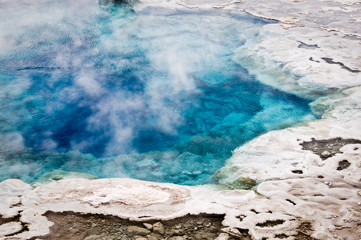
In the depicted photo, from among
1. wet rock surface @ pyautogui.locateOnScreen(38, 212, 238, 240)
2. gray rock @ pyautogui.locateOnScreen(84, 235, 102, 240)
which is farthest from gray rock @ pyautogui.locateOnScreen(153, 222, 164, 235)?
gray rock @ pyautogui.locateOnScreen(84, 235, 102, 240)

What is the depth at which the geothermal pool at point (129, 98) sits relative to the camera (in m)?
3.71

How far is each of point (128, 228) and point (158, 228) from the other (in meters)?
0.25

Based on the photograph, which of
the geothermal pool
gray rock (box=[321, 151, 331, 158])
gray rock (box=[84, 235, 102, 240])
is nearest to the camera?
gray rock (box=[84, 235, 102, 240])

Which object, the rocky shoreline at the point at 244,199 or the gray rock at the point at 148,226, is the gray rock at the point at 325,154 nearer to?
the rocky shoreline at the point at 244,199

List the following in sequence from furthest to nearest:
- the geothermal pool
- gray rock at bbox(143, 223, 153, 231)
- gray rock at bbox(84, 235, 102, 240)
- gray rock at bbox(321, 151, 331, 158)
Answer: the geothermal pool < gray rock at bbox(321, 151, 331, 158) < gray rock at bbox(143, 223, 153, 231) < gray rock at bbox(84, 235, 102, 240)

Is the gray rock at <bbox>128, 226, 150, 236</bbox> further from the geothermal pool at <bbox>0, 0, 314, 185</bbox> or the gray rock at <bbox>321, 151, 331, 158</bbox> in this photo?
the gray rock at <bbox>321, 151, 331, 158</bbox>

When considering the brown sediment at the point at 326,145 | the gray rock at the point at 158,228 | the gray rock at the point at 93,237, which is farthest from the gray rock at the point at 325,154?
the gray rock at the point at 93,237

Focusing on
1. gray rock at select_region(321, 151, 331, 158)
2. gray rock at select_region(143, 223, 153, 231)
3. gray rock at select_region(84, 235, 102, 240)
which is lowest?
gray rock at select_region(143, 223, 153, 231)

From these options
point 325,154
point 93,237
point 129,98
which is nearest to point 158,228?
point 93,237

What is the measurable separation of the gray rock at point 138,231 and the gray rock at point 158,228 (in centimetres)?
6

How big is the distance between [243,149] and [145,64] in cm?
300

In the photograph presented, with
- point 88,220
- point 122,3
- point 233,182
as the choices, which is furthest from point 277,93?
point 122,3

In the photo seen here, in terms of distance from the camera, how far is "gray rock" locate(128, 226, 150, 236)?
2.28 meters

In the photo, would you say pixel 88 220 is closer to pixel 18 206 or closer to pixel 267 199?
pixel 18 206
